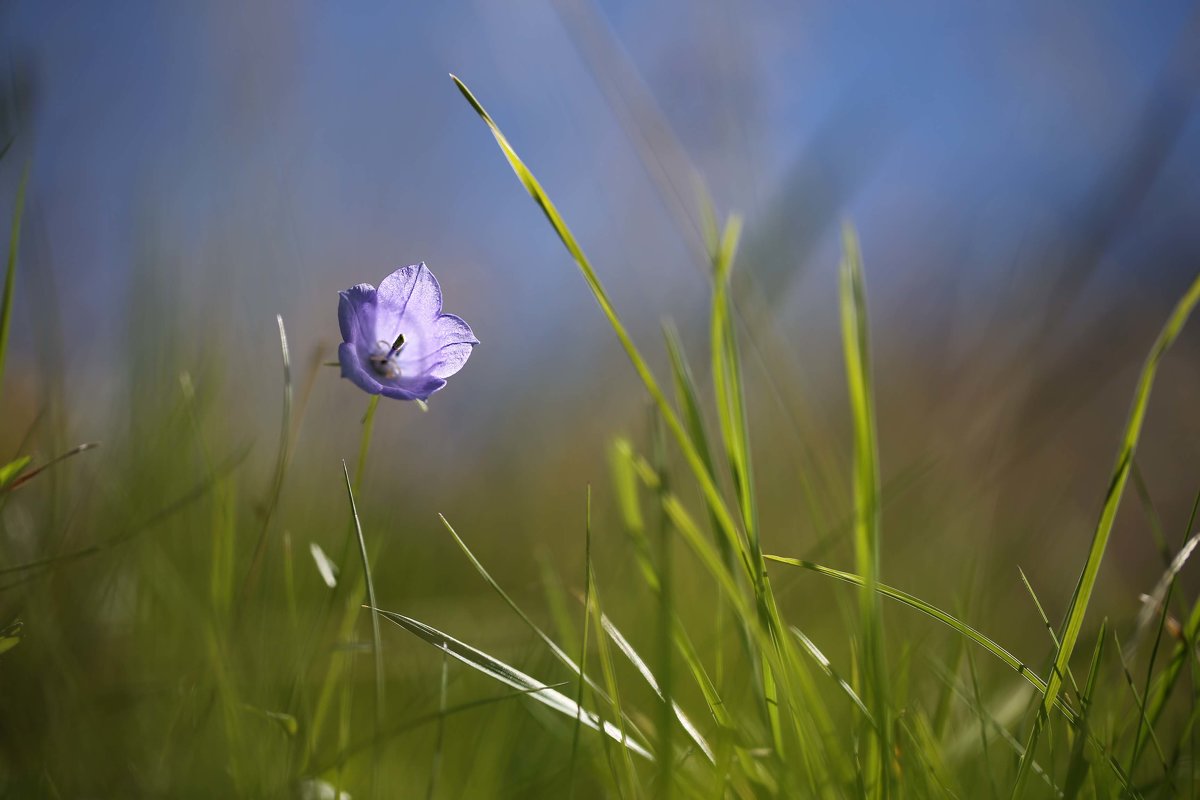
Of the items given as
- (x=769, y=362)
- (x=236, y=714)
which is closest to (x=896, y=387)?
(x=769, y=362)

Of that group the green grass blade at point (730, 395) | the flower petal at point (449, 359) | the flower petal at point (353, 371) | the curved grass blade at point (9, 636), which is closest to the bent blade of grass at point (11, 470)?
the curved grass blade at point (9, 636)

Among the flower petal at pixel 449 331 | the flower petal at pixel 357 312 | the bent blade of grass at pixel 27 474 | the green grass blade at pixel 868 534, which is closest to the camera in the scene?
the green grass blade at pixel 868 534

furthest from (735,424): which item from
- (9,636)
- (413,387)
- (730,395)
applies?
(9,636)

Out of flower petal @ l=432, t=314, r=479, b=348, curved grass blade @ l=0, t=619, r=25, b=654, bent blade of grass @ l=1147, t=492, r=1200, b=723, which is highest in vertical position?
flower petal @ l=432, t=314, r=479, b=348

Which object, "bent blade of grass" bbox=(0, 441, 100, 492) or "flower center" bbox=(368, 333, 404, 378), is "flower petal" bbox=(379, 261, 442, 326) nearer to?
"flower center" bbox=(368, 333, 404, 378)

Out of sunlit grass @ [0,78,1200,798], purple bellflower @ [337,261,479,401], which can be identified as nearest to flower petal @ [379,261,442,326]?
purple bellflower @ [337,261,479,401]

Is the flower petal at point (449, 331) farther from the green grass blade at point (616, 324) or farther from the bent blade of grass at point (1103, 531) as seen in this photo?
the bent blade of grass at point (1103, 531)

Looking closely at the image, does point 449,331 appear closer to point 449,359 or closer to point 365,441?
point 449,359

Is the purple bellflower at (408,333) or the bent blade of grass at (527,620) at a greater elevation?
the purple bellflower at (408,333)
